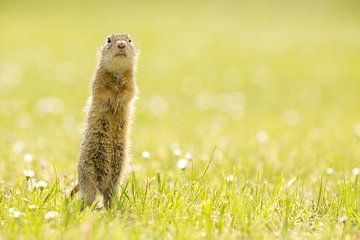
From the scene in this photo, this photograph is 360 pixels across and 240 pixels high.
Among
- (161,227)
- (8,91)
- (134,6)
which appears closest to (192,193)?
(161,227)

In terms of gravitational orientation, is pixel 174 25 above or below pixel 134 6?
below

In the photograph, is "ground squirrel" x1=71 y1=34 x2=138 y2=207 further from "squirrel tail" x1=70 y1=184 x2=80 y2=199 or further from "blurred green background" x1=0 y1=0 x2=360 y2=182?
"blurred green background" x1=0 y1=0 x2=360 y2=182

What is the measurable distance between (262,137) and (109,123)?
13.0ft

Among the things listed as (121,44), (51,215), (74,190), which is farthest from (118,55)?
(51,215)

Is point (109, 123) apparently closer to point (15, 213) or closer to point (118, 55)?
point (118, 55)

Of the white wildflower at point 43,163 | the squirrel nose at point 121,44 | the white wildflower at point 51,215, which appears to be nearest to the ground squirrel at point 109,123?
the squirrel nose at point 121,44

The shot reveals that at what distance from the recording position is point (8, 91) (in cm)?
1219

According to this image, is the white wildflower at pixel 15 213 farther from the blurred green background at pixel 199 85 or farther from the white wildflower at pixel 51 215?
the blurred green background at pixel 199 85

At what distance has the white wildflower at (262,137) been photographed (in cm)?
772

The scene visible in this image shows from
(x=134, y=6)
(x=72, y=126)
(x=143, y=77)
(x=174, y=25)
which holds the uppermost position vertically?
(x=134, y=6)

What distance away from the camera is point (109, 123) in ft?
14.3

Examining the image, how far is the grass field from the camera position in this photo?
3801 mm

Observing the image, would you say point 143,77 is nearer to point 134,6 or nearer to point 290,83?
point 290,83

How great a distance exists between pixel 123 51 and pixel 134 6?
2842cm
